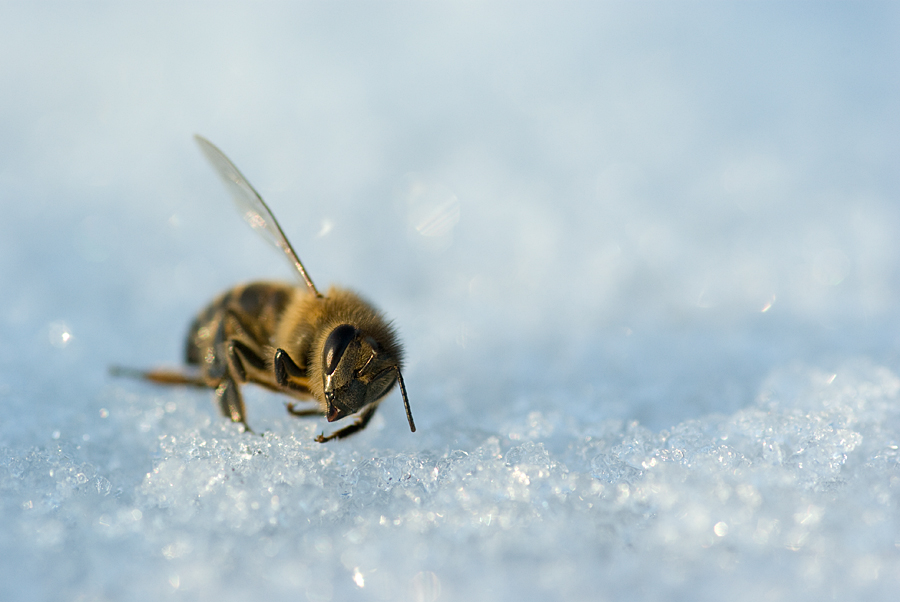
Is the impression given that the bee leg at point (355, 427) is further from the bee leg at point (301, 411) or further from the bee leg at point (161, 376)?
the bee leg at point (161, 376)

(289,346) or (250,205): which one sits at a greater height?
(250,205)

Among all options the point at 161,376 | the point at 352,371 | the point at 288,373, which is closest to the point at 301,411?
the point at 288,373

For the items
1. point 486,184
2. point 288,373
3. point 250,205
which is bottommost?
point 288,373

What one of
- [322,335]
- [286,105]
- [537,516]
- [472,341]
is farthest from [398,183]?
[537,516]

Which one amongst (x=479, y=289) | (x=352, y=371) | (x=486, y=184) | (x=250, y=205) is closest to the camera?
(x=352, y=371)

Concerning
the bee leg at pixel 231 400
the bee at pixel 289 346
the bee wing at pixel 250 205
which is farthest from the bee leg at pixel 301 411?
the bee wing at pixel 250 205

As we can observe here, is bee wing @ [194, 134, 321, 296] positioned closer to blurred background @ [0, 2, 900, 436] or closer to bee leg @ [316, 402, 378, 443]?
bee leg @ [316, 402, 378, 443]

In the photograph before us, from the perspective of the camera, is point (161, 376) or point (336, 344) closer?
point (336, 344)

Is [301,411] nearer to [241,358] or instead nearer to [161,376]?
[241,358]
